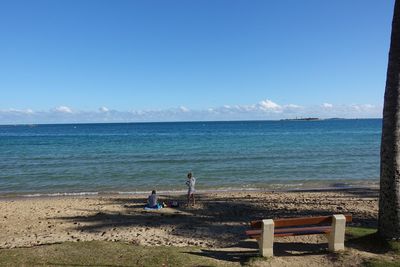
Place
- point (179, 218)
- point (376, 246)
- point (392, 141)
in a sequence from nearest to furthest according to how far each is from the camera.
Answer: point (392, 141), point (376, 246), point (179, 218)

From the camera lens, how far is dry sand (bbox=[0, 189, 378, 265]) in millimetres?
9453

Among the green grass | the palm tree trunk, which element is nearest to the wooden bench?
the green grass

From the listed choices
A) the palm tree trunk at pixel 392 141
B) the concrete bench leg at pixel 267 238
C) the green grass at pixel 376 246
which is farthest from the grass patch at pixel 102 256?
the palm tree trunk at pixel 392 141

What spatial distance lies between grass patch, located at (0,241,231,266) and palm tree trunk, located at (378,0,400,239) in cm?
343

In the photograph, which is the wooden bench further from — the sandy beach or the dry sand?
the sandy beach

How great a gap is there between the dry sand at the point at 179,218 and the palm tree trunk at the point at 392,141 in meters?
1.56

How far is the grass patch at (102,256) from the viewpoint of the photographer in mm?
6941

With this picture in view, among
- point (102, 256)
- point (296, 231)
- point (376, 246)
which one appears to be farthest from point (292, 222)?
point (102, 256)

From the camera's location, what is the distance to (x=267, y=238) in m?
7.29

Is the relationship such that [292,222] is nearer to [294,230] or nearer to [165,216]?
[294,230]

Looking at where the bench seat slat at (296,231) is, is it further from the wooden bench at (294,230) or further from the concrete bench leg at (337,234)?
the concrete bench leg at (337,234)

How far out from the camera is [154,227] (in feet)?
36.8

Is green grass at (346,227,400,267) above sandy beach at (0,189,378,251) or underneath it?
above

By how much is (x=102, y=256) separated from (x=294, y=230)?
3.83 m
